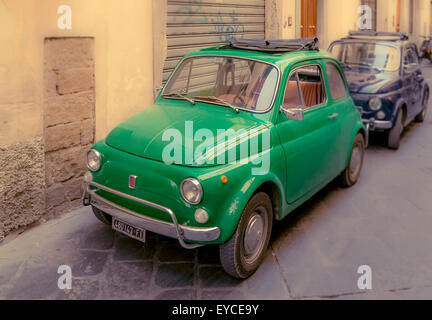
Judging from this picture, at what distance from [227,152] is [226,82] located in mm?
1190

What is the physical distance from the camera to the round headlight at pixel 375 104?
774 cm

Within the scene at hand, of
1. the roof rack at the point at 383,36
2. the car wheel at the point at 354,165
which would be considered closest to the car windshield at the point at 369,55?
the roof rack at the point at 383,36

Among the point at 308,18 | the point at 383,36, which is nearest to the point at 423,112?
the point at 383,36

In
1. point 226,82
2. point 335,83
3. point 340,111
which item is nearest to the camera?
point 226,82

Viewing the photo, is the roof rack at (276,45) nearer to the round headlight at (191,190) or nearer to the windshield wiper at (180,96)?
the windshield wiper at (180,96)

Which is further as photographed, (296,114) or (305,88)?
(305,88)

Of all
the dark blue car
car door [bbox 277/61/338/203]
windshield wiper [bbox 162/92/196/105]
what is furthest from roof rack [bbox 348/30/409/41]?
windshield wiper [bbox 162/92/196/105]

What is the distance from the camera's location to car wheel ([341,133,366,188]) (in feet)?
20.2

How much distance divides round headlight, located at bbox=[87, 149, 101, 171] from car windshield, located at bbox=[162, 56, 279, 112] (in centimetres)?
106

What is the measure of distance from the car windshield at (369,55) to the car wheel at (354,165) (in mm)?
2592

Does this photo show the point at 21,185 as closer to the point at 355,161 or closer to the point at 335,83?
the point at 335,83

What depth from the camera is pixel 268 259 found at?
14.4 feet

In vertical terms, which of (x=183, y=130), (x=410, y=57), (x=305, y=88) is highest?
(x=410, y=57)
